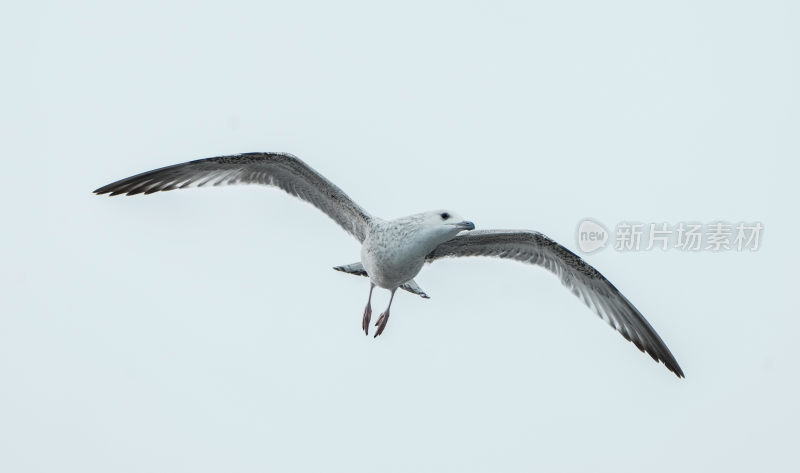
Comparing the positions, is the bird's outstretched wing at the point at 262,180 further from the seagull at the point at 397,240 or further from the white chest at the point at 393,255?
the white chest at the point at 393,255

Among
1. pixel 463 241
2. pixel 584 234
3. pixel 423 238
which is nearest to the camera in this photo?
pixel 423 238

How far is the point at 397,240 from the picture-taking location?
16.1m

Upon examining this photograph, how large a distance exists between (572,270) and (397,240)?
9.16 feet

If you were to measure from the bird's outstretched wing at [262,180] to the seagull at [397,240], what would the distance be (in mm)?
12

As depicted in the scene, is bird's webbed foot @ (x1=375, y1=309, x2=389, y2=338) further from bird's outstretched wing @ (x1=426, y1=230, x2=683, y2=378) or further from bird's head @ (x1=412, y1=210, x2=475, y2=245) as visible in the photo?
bird's head @ (x1=412, y1=210, x2=475, y2=245)

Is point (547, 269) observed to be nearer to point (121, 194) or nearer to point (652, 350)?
point (652, 350)

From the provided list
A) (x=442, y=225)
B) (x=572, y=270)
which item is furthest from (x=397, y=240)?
(x=572, y=270)

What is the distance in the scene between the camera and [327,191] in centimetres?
1695

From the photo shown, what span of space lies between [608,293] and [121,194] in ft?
21.1

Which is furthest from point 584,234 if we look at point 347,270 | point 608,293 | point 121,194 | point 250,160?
point 121,194

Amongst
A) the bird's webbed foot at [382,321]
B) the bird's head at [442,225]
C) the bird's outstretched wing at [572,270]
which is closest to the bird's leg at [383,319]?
the bird's webbed foot at [382,321]

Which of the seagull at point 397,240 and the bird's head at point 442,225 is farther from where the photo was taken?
the seagull at point 397,240

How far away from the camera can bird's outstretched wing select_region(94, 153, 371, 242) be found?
55.2ft

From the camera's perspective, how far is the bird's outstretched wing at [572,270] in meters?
17.2
